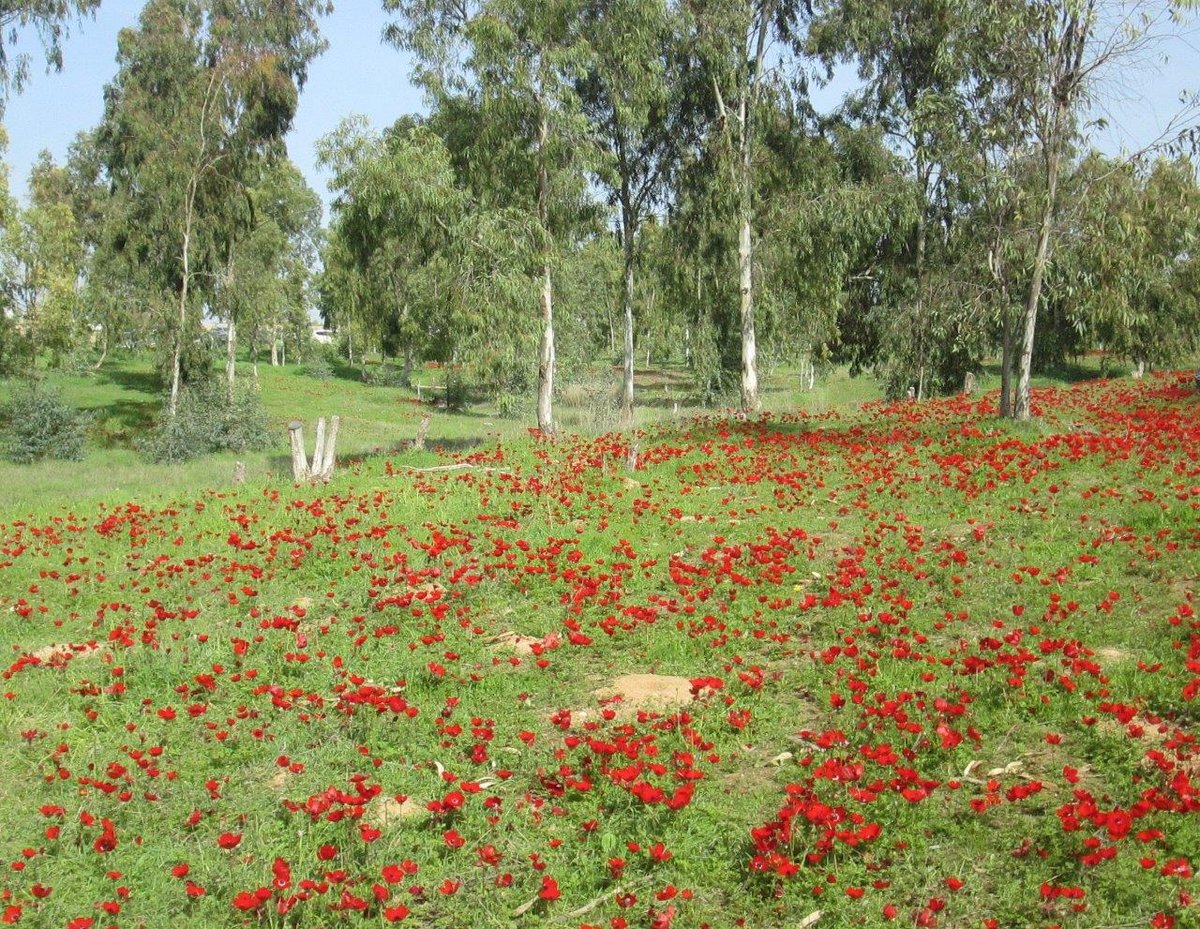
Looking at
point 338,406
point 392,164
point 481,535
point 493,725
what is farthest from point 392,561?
point 338,406

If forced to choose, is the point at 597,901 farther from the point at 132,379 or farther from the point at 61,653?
the point at 132,379

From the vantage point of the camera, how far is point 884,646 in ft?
22.5

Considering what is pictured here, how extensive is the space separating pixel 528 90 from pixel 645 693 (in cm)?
1945

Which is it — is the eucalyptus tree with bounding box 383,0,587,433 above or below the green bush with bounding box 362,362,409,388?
above

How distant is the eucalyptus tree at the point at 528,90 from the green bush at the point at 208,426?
12902 millimetres

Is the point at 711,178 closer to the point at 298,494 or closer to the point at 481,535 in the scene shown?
the point at 298,494

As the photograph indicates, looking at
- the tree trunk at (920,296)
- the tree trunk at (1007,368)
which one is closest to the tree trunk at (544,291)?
the tree trunk at (1007,368)

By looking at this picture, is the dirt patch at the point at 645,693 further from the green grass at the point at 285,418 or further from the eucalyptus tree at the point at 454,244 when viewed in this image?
the eucalyptus tree at the point at 454,244

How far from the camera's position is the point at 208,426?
100 ft

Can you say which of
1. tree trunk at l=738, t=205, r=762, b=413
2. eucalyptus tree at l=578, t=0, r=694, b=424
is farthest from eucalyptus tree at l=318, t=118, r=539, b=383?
tree trunk at l=738, t=205, r=762, b=413

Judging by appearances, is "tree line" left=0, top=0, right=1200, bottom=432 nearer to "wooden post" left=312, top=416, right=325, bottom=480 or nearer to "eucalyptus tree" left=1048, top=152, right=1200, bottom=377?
"eucalyptus tree" left=1048, top=152, right=1200, bottom=377

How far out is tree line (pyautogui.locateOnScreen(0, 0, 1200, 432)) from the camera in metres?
17.5

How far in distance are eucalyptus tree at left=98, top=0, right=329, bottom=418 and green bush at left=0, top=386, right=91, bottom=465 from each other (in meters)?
3.00

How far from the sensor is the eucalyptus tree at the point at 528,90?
22344 mm
